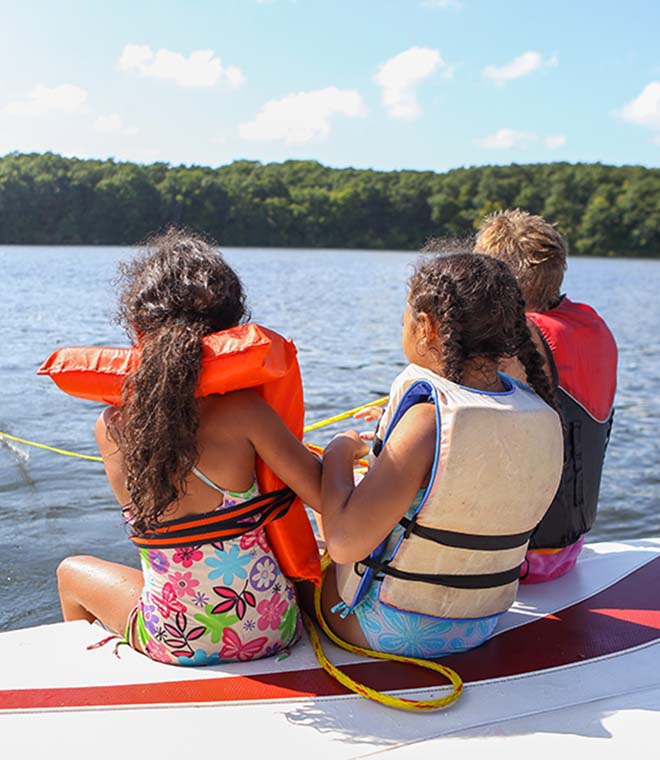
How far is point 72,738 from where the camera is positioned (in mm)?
1988

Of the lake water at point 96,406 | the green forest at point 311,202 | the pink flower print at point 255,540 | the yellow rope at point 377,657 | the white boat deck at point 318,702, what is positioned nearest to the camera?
the white boat deck at point 318,702

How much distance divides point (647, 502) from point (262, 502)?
553 cm

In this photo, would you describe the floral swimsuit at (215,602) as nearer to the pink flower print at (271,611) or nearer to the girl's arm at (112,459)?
the pink flower print at (271,611)

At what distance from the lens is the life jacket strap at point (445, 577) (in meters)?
2.21

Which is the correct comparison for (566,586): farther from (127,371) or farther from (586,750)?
(127,371)

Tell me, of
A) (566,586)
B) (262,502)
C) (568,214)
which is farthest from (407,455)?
(568,214)

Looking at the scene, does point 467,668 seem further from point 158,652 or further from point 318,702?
point 158,652

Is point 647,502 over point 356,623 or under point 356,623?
under

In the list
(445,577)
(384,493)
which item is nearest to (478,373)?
(384,493)

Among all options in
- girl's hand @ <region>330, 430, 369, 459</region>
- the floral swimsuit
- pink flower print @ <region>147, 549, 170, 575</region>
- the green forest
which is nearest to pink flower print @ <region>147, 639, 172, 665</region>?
the floral swimsuit

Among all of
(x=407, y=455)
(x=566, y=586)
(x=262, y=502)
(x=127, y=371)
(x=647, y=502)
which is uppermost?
(x=127, y=371)

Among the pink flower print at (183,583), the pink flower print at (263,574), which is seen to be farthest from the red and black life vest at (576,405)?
the pink flower print at (183,583)

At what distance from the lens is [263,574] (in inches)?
90.7

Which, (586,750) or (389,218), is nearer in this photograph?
(586,750)
